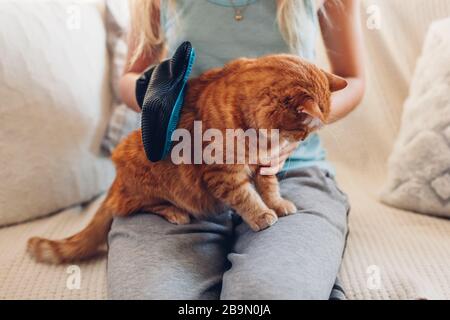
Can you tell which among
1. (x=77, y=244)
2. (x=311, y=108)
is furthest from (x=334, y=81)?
(x=77, y=244)

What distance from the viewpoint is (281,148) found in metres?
0.80

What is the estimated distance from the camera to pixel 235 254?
0.78 meters

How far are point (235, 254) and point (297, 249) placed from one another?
10 cm

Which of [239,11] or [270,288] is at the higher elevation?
[239,11]

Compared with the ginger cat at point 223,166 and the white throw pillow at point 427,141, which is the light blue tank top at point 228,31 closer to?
the ginger cat at point 223,166

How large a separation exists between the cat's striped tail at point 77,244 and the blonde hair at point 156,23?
11.9 inches

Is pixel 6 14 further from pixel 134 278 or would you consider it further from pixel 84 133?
pixel 134 278

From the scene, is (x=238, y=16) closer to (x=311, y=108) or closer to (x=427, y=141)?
(x=311, y=108)

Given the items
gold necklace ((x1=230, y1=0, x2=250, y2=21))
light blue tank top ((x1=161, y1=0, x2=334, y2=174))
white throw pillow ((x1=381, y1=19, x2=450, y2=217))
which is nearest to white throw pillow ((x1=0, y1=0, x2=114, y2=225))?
light blue tank top ((x1=161, y1=0, x2=334, y2=174))

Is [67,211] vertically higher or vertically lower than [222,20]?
lower

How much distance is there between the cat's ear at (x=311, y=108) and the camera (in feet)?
2.31
